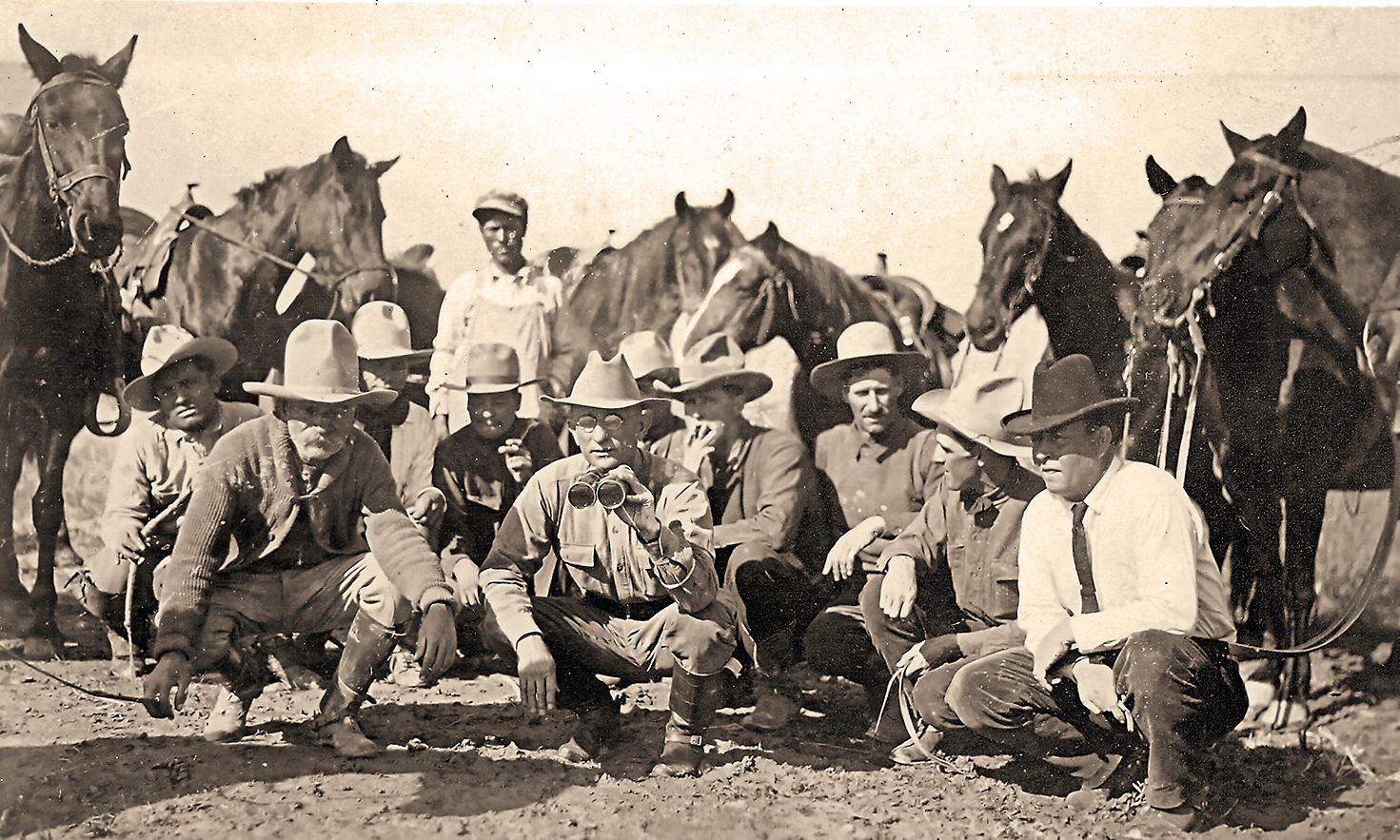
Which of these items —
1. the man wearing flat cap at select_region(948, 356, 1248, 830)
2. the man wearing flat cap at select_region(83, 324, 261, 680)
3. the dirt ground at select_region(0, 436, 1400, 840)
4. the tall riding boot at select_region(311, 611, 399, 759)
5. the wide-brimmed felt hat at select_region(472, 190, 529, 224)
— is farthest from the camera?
the wide-brimmed felt hat at select_region(472, 190, 529, 224)

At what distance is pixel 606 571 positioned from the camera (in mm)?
3980

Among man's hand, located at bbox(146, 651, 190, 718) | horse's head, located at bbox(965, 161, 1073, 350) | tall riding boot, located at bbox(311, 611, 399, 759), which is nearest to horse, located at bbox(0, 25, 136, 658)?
man's hand, located at bbox(146, 651, 190, 718)

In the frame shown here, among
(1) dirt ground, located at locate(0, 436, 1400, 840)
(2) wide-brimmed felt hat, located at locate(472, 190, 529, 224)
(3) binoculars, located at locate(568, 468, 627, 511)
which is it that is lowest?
(1) dirt ground, located at locate(0, 436, 1400, 840)

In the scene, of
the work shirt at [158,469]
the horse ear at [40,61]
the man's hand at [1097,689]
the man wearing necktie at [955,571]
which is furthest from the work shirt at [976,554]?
the horse ear at [40,61]

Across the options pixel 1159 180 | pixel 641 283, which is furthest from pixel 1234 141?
pixel 641 283

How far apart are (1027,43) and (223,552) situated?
10.0ft

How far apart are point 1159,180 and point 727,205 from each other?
1395 millimetres

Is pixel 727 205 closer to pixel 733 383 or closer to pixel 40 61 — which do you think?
pixel 733 383

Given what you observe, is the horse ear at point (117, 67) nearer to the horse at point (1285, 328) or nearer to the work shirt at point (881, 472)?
the work shirt at point (881, 472)

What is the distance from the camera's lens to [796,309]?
4.23 m

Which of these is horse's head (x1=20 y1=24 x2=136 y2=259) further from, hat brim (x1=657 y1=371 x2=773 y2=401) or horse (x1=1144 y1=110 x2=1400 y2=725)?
horse (x1=1144 y1=110 x2=1400 y2=725)

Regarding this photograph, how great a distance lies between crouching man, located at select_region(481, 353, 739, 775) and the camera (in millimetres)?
3836

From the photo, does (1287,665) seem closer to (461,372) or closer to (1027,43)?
(1027,43)

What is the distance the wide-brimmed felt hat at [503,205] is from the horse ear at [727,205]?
0.64 m
